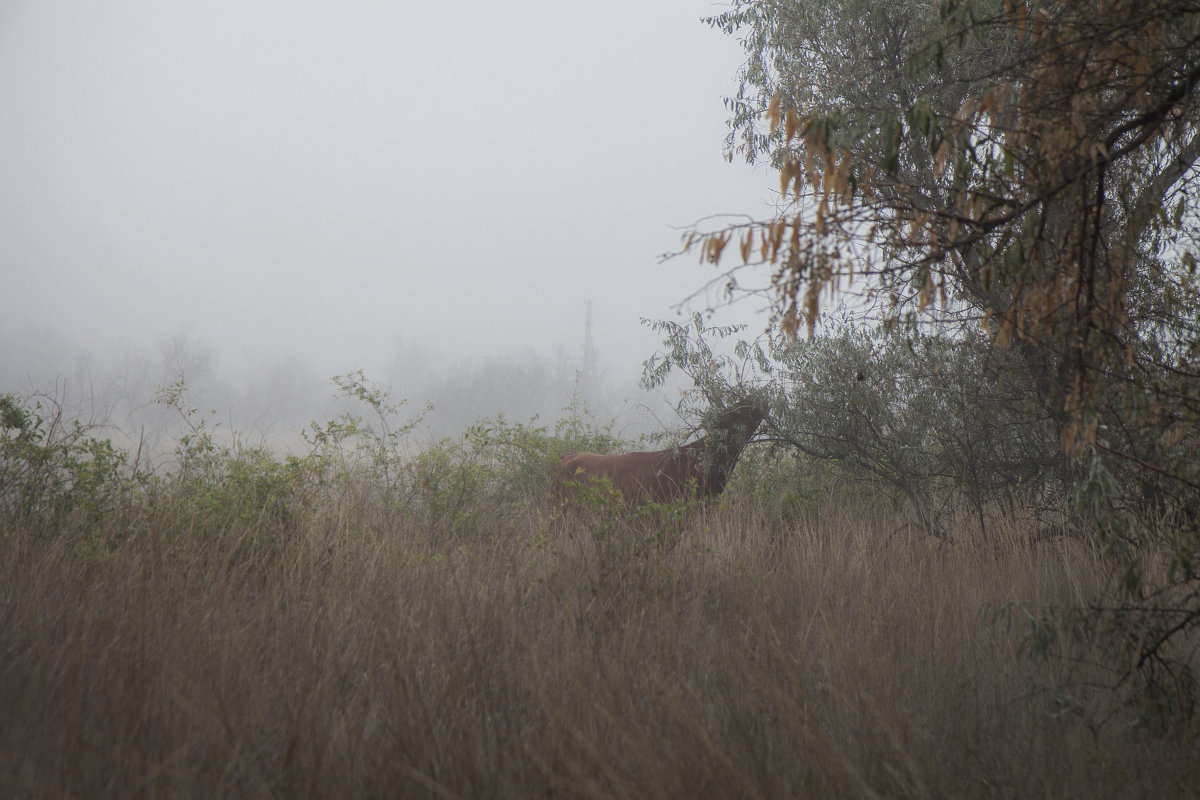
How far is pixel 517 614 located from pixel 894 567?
2413mm

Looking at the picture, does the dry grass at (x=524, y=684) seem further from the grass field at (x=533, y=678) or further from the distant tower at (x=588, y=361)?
the distant tower at (x=588, y=361)

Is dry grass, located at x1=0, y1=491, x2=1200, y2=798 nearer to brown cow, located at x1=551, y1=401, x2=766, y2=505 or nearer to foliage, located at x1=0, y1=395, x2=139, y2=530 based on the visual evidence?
foliage, located at x1=0, y1=395, x2=139, y2=530

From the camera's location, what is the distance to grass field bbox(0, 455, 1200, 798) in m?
1.78

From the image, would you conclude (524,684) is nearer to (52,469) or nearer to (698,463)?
(52,469)

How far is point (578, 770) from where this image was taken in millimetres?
1636

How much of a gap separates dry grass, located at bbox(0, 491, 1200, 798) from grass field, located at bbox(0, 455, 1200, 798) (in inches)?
0.5

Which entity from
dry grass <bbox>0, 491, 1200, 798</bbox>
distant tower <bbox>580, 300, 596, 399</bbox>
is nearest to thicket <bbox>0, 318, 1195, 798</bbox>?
dry grass <bbox>0, 491, 1200, 798</bbox>

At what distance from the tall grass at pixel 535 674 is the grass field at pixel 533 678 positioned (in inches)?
0.5

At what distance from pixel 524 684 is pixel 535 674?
123 millimetres

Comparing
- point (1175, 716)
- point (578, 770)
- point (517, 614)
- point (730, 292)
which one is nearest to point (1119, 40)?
point (730, 292)

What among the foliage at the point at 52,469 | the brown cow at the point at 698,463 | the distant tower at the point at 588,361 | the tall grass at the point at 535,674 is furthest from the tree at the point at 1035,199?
the distant tower at the point at 588,361

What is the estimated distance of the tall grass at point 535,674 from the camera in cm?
178

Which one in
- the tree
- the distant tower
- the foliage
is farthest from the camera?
the distant tower

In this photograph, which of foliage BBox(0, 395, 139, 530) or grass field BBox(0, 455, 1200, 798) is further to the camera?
foliage BBox(0, 395, 139, 530)
